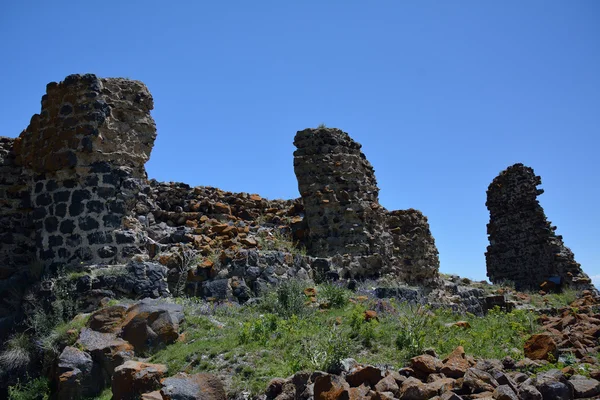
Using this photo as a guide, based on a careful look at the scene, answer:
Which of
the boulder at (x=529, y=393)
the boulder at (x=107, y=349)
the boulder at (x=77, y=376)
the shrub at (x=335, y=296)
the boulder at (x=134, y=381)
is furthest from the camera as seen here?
the shrub at (x=335, y=296)

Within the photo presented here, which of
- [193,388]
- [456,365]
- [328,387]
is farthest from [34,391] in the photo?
[456,365]

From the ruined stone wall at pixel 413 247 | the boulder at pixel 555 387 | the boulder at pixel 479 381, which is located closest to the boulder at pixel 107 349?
the boulder at pixel 479 381

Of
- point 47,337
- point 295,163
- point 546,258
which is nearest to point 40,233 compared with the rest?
point 47,337

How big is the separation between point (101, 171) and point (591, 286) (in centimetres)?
1459

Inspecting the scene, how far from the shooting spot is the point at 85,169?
878 cm

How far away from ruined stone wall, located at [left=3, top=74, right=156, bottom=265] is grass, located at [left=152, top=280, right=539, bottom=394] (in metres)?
1.90

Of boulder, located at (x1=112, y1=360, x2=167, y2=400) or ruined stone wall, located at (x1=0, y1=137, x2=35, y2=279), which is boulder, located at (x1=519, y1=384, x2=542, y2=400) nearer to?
boulder, located at (x1=112, y1=360, x2=167, y2=400)

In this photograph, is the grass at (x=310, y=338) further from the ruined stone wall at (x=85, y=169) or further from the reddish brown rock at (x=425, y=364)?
the ruined stone wall at (x=85, y=169)

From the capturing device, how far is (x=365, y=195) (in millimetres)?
11891

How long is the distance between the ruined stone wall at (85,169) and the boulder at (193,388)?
11.8 ft

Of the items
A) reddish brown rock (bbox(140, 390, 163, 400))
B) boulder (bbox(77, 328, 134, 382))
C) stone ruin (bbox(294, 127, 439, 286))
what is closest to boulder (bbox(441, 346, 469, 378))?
reddish brown rock (bbox(140, 390, 163, 400))

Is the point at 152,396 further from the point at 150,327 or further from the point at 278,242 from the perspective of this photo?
the point at 278,242

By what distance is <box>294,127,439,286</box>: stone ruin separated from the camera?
1116 cm

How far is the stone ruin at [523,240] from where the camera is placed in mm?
16797
